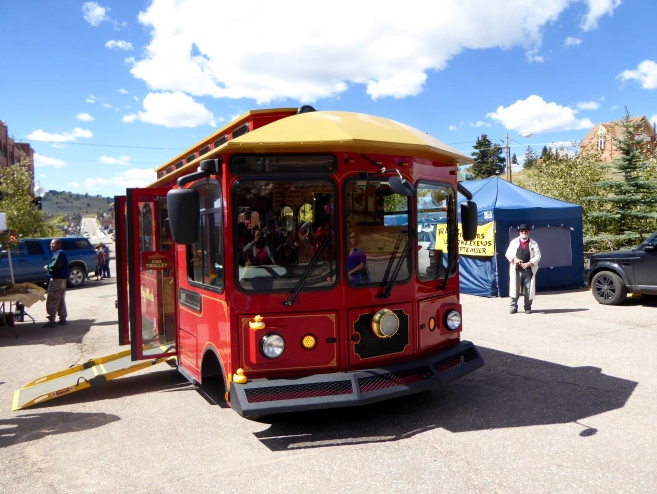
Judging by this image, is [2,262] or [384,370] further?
[2,262]

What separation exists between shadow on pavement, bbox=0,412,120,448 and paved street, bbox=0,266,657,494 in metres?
0.02

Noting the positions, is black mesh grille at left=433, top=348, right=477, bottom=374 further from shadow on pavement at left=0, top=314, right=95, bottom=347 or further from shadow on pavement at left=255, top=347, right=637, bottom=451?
shadow on pavement at left=0, top=314, right=95, bottom=347

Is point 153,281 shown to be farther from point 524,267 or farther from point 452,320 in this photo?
point 524,267

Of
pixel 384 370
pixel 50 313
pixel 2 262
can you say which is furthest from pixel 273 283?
pixel 2 262

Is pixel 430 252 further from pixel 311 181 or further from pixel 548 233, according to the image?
pixel 548 233

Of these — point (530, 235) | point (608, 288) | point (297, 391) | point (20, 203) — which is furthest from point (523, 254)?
point (20, 203)

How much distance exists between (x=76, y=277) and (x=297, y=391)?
18560 mm

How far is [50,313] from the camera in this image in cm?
1061

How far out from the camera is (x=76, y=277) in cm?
2009

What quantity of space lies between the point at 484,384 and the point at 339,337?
2.17 m

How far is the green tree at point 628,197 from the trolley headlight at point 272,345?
15.2 meters

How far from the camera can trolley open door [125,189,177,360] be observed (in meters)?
5.50

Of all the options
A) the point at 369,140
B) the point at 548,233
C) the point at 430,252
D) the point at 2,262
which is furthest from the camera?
the point at 2,262

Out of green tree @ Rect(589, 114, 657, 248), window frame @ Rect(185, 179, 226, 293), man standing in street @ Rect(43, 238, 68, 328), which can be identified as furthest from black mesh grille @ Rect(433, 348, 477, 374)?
green tree @ Rect(589, 114, 657, 248)
